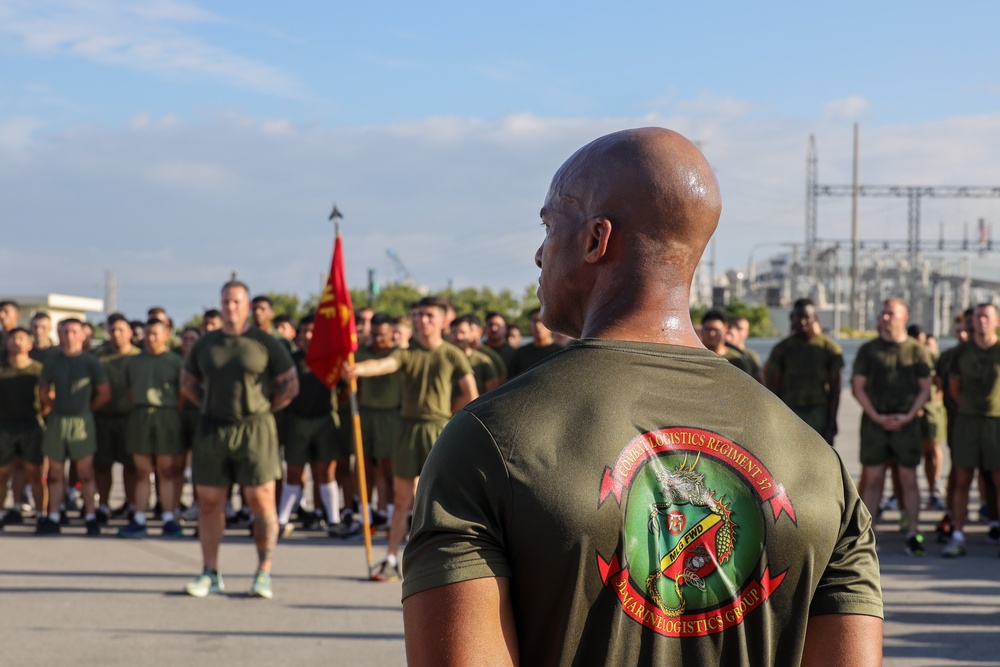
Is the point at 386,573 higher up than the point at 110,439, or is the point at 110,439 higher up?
the point at 110,439

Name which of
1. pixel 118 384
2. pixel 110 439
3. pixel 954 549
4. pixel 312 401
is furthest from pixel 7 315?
pixel 954 549

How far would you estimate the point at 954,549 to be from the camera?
394 inches

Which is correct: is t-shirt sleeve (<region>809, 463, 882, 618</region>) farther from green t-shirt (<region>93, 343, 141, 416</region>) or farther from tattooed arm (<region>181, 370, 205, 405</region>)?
green t-shirt (<region>93, 343, 141, 416</region>)

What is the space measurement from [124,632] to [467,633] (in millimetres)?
6182

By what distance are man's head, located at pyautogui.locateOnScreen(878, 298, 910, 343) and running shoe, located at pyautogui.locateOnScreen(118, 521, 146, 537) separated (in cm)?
724

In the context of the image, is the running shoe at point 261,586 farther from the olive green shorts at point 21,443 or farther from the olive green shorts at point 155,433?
the olive green shorts at point 21,443

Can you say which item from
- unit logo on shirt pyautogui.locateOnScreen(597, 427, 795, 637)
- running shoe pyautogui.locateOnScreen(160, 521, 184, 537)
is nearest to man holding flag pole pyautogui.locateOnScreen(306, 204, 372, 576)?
running shoe pyautogui.locateOnScreen(160, 521, 184, 537)

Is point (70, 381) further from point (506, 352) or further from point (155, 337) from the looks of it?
point (506, 352)

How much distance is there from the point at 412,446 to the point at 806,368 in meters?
3.95

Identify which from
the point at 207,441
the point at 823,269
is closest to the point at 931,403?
the point at 207,441

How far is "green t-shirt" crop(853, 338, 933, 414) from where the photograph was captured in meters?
10.1

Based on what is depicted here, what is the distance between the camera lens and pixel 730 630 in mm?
1763

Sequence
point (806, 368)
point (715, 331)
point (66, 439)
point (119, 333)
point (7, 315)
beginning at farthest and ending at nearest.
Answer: point (7, 315) → point (119, 333) → point (66, 439) → point (806, 368) → point (715, 331)

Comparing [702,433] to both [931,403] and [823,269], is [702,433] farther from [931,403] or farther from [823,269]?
[823,269]
